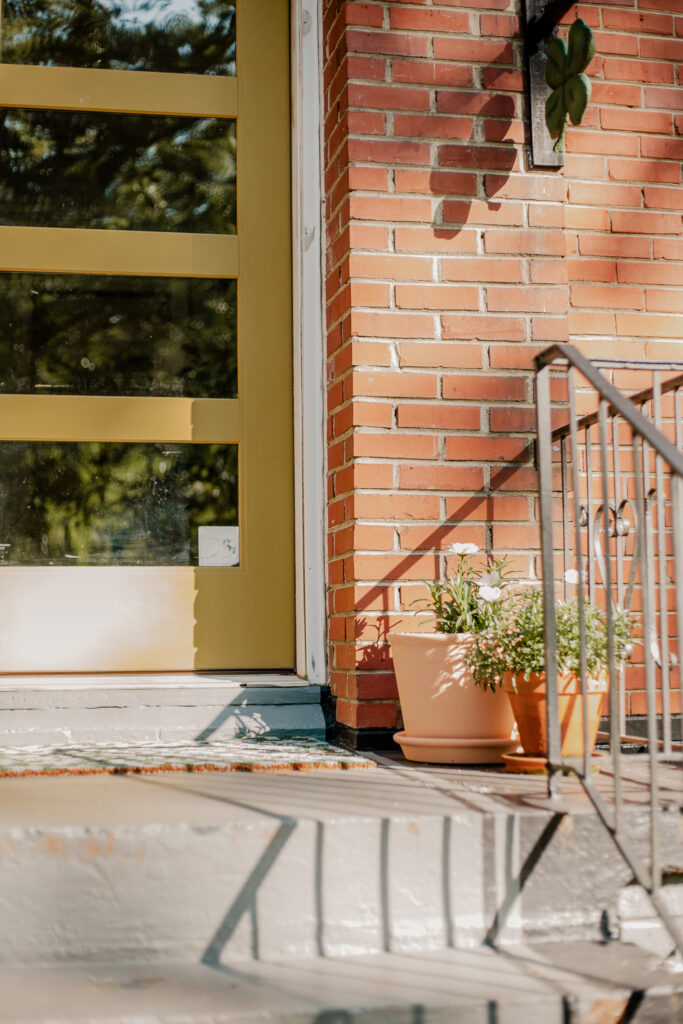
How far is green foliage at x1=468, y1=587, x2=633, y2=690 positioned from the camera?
2.07 metres

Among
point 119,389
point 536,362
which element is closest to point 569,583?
point 536,362

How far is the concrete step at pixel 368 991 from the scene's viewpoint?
1.41 m

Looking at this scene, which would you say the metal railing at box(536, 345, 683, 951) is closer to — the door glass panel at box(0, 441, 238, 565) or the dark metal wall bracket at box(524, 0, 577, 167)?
the dark metal wall bracket at box(524, 0, 577, 167)

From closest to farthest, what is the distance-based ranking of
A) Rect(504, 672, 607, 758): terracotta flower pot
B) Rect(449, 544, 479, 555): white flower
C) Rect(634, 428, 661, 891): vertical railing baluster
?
Rect(634, 428, 661, 891): vertical railing baluster, Rect(504, 672, 607, 758): terracotta flower pot, Rect(449, 544, 479, 555): white flower

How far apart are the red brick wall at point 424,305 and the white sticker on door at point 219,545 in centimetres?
30

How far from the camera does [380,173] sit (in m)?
2.58

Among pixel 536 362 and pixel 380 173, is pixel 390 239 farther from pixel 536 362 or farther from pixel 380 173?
pixel 536 362

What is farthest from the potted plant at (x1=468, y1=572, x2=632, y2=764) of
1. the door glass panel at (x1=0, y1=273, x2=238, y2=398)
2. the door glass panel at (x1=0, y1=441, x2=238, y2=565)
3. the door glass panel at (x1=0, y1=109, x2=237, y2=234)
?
the door glass panel at (x1=0, y1=109, x2=237, y2=234)

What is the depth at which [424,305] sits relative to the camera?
255 cm

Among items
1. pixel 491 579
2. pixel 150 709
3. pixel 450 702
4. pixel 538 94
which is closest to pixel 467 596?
pixel 491 579

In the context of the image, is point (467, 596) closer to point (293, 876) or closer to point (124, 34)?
point (293, 876)

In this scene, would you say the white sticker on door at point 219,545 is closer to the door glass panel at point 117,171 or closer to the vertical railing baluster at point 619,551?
Result: the door glass panel at point 117,171

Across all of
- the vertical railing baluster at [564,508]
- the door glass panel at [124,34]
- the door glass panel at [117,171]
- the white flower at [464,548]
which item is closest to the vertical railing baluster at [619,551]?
the vertical railing baluster at [564,508]

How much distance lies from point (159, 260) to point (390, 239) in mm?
726
